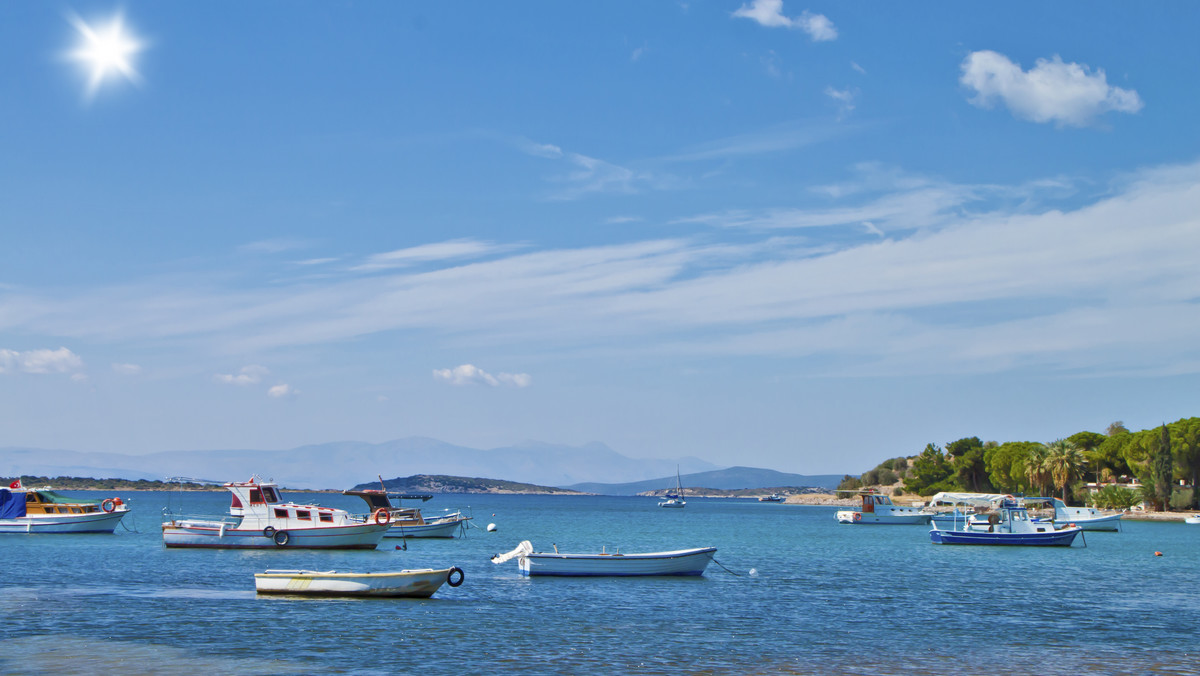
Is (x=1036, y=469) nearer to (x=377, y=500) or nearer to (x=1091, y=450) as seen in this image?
(x=1091, y=450)

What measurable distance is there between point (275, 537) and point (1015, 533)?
2203 inches

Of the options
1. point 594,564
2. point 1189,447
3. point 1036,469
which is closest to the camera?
point 594,564

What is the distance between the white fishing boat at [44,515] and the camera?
84625mm

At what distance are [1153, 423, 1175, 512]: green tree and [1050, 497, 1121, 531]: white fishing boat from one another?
21245mm

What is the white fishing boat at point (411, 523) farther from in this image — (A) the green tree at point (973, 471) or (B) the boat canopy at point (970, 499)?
(A) the green tree at point (973, 471)

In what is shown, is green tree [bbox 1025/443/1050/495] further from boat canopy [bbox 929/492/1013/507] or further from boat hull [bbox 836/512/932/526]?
boat hull [bbox 836/512/932/526]

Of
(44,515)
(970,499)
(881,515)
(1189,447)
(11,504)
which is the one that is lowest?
(881,515)

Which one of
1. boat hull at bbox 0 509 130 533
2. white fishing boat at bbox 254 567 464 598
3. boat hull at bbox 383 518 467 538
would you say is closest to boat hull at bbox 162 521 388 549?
boat hull at bbox 383 518 467 538

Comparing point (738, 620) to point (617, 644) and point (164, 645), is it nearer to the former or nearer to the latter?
point (617, 644)

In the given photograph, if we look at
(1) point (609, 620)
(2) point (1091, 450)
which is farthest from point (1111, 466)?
(1) point (609, 620)

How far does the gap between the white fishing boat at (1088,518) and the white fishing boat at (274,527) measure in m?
71.9

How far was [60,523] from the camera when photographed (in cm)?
8550

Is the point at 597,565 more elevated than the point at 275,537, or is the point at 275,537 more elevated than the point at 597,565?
the point at 275,537

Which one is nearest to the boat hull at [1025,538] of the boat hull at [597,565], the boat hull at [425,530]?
the boat hull at [597,565]
